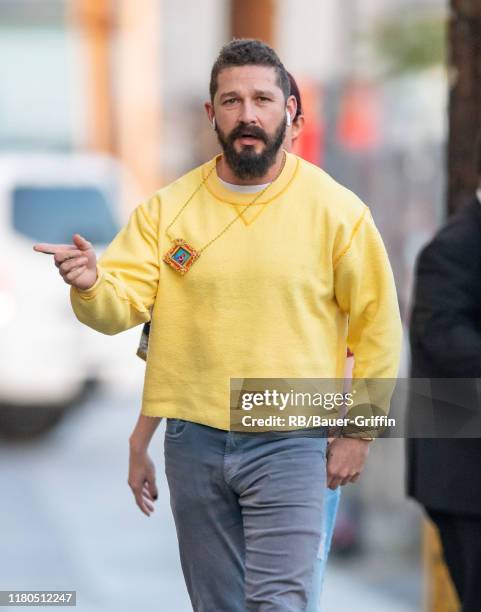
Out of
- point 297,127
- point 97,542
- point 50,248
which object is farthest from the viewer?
point 97,542

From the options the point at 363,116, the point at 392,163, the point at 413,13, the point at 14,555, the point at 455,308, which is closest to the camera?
the point at 455,308

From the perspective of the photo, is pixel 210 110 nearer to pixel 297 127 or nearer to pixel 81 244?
pixel 297 127

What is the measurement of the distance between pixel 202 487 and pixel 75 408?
8437 mm

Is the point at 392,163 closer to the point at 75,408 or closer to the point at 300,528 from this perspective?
the point at 75,408

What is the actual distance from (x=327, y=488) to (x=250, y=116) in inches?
33.2

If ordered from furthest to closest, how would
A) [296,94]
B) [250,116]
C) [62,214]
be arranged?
1. [62,214]
2. [296,94]
3. [250,116]

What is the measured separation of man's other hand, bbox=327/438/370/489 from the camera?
3.29 meters

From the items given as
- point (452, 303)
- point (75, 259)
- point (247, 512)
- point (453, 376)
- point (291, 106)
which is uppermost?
point (291, 106)

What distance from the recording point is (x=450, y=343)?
3898 millimetres

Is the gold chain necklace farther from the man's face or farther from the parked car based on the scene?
the parked car

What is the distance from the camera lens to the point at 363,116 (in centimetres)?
1295

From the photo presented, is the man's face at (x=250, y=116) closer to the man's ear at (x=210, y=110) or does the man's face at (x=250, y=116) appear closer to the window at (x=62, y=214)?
the man's ear at (x=210, y=110)

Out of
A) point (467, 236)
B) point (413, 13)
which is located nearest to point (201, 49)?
point (413, 13)

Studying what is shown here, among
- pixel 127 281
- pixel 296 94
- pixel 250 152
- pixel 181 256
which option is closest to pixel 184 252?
pixel 181 256
